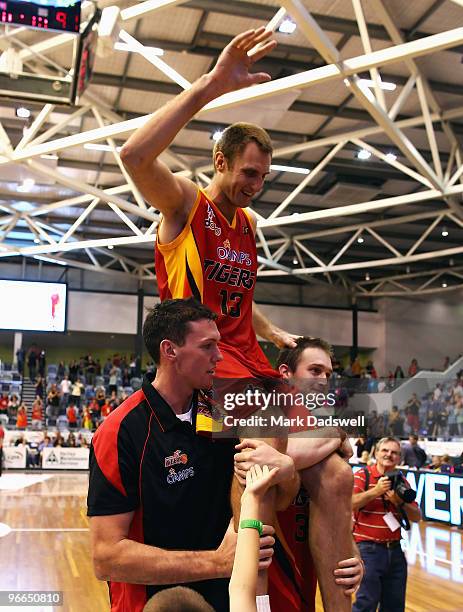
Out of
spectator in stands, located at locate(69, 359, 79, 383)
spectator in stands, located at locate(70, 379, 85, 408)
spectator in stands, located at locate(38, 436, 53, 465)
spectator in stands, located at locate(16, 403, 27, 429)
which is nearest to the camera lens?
spectator in stands, located at locate(38, 436, 53, 465)

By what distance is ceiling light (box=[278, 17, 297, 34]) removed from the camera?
1051 centimetres

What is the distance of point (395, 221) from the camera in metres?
21.2

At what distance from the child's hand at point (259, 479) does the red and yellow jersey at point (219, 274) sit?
1.62 ft

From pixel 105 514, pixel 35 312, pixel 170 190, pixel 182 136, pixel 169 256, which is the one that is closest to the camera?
pixel 105 514

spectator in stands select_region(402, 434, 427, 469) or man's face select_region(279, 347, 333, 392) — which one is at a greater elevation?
man's face select_region(279, 347, 333, 392)

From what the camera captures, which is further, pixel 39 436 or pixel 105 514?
pixel 39 436

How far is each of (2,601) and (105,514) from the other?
581cm

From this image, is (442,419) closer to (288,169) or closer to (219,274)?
(288,169)

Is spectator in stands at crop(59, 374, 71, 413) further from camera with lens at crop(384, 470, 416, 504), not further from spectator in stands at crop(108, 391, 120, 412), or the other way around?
camera with lens at crop(384, 470, 416, 504)

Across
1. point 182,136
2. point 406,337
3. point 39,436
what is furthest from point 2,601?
point 406,337

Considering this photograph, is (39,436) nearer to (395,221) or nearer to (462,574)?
(395,221)

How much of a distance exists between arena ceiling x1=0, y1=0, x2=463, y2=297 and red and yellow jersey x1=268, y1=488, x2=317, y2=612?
581 cm

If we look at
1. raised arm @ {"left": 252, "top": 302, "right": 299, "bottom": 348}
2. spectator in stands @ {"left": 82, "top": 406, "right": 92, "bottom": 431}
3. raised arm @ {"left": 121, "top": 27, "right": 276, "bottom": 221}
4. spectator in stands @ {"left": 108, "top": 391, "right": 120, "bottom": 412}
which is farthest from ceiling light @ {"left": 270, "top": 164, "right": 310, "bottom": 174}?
raised arm @ {"left": 121, "top": 27, "right": 276, "bottom": 221}

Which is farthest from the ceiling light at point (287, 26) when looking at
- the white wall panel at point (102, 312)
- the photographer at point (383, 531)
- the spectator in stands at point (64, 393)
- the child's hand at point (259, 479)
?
the white wall panel at point (102, 312)
